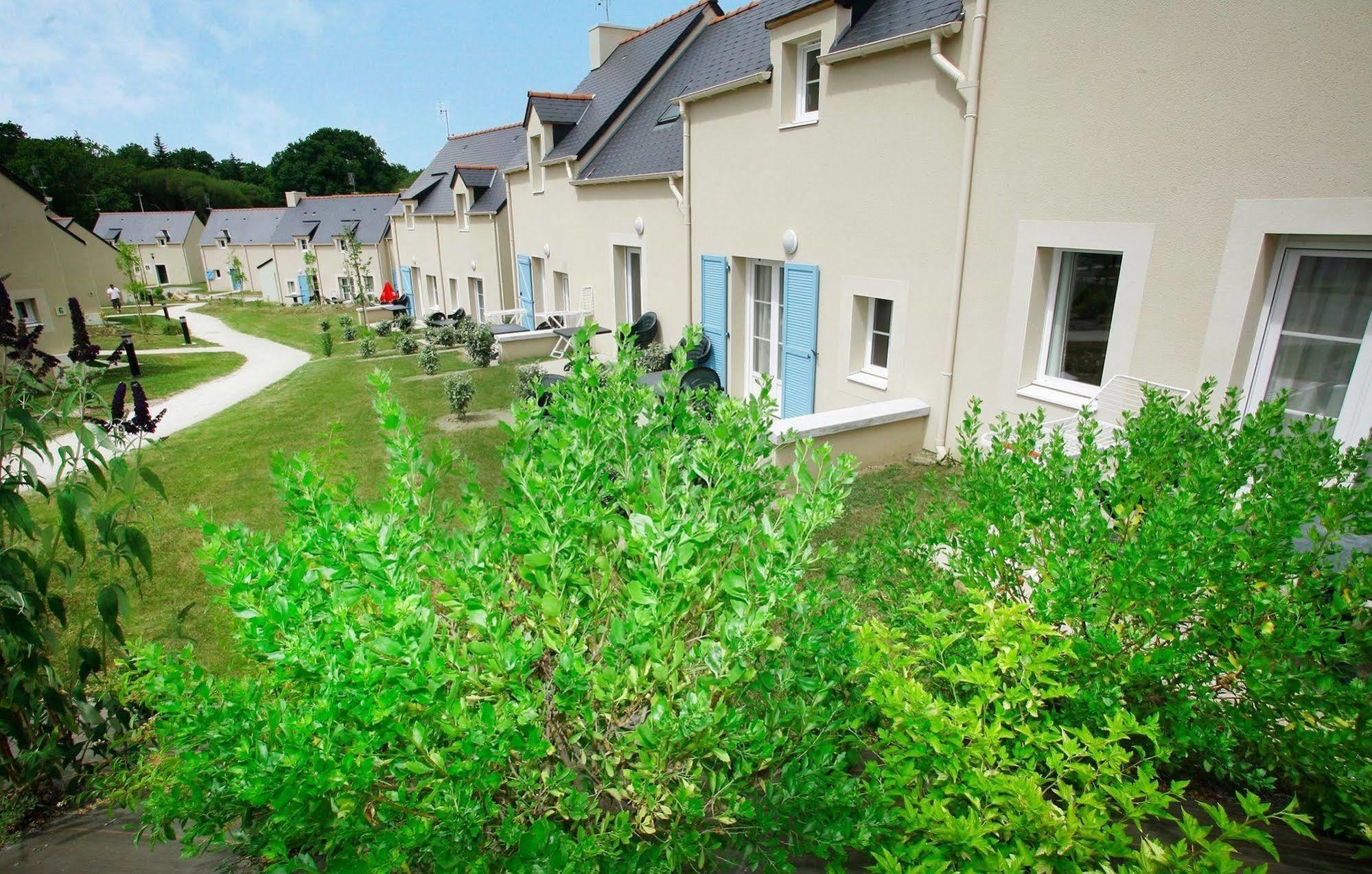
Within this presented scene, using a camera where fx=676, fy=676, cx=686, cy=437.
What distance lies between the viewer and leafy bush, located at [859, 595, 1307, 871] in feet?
5.51

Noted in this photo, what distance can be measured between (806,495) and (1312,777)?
2216mm

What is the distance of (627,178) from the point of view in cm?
1322

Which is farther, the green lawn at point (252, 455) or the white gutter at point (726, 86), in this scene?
the white gutter at point (726, 86)

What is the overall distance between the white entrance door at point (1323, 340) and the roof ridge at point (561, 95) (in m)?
16.1

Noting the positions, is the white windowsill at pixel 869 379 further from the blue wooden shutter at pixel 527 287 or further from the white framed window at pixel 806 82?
the blue wooden shutter at pixel 527 287

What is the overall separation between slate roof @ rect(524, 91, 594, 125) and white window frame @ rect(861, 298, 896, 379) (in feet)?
38.1

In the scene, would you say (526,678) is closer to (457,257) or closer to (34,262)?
(34,262)

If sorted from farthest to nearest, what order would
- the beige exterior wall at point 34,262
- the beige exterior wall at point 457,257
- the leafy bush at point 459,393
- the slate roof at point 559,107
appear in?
1. the beige exterior wall at point 457,257
2. the beige exterior wall at point 34,262
3. the slate roof at point 559,107
4. the leafy bush at point 459,393

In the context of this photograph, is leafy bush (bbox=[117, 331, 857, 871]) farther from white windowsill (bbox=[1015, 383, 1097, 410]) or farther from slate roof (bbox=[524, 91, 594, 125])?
slate roof (bbox=[524, 91, 594, 125])

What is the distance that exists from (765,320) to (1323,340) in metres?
7.02

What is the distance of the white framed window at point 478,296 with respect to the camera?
24.2 metres

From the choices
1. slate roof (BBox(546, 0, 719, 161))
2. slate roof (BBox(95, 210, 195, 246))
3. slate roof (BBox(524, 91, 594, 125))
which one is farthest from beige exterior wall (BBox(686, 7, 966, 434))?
slate roof (BBox(95, 210, 195, 246))

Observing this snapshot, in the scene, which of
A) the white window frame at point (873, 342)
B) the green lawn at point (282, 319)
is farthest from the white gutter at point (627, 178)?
the green lawn at point (282, 319)

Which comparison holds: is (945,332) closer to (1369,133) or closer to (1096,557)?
(1369,133)
